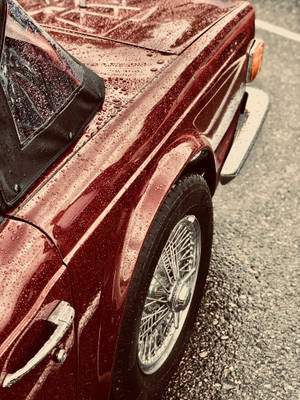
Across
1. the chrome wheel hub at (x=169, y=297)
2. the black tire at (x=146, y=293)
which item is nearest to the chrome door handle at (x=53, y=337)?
the black tire at (x=146, y=293)

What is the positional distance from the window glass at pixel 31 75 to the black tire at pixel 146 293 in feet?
1.73

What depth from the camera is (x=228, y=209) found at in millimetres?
3473

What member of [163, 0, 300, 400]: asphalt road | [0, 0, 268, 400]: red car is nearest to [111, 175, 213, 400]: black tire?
[0, 0, 268, 400]: red car

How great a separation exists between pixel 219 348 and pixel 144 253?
1.01 m

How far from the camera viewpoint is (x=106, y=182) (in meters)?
1.67

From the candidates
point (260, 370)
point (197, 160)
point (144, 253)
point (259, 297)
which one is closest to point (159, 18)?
point (197, 160)

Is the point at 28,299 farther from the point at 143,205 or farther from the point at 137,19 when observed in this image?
the point at 137,19

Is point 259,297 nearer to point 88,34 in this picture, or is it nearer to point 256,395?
point 256,395

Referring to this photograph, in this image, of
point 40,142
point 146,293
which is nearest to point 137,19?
point 40,142

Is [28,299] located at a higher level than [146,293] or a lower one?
higher

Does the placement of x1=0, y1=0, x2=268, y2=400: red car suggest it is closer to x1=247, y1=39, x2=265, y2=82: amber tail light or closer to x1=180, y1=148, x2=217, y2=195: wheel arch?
x1=180, y1=148, x2=217, y2=195: wheel arch

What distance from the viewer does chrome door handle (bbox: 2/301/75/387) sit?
1288mm

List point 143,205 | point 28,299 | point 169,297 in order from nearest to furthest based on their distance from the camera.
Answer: point 28,299 → point 143,205 → point 169,297

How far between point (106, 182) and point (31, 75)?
1.22 feet
